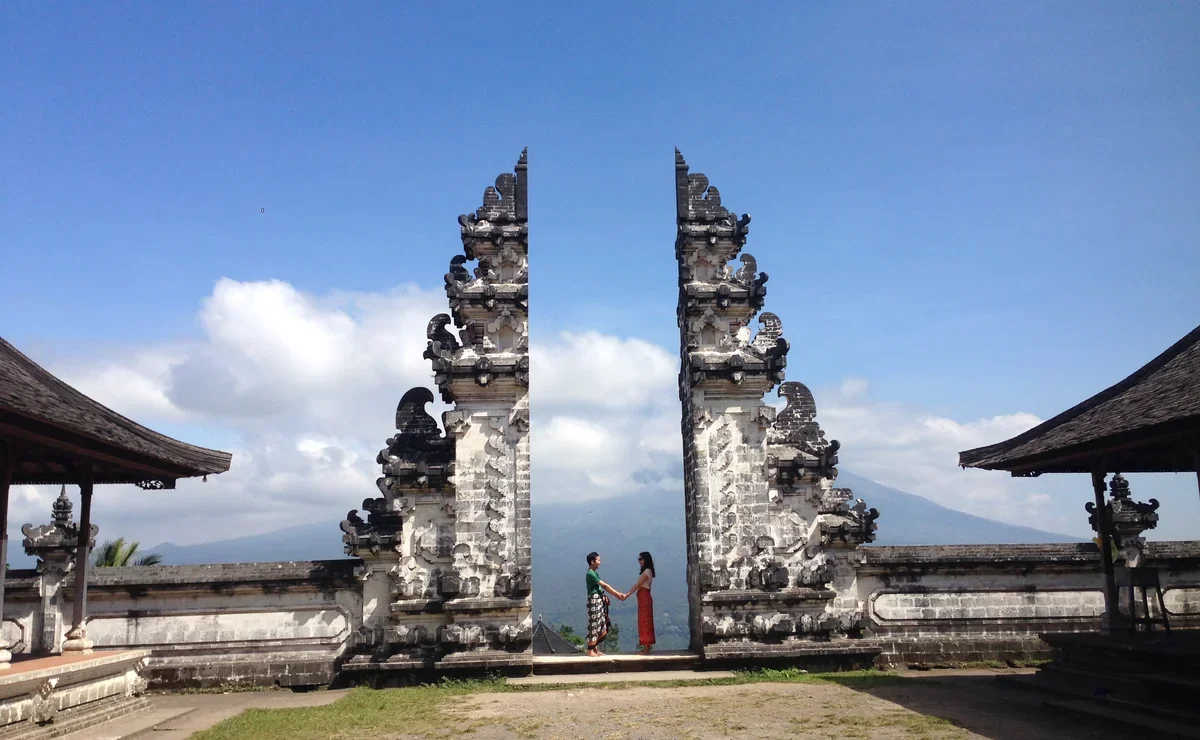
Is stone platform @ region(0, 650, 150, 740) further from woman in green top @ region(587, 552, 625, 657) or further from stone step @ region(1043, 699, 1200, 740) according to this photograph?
stone step @ region(1043, 699, 1200, 740)

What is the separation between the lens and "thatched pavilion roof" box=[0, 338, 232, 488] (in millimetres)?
9945

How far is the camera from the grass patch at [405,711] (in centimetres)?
1046

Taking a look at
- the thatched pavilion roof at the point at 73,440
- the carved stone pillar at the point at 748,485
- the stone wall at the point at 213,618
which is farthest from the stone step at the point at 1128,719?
the thatched pavilion roof at the point at 73,440

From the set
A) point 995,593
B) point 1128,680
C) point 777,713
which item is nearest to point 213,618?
point 777,713

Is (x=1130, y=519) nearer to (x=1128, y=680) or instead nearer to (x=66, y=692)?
(x=1128, y=680)

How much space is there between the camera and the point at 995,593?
15.0 meters

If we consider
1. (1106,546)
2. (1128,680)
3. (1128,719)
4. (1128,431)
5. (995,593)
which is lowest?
(1128,719)

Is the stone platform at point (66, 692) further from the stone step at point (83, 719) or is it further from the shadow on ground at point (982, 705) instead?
the shadow on ground at point (982, 705)

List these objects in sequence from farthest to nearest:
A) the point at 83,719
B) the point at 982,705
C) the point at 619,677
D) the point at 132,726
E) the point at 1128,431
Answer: the point at 619,677 → the point at 982,705 → the point at 132,726 → the point at 83,719 → the point at 1128,431

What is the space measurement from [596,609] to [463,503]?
2.90m

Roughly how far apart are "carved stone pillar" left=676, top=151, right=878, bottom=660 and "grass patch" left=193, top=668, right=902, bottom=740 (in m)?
A: 0.88

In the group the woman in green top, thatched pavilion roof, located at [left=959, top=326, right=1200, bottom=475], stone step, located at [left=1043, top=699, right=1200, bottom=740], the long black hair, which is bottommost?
stone step, located at [left=1043, top=699, right=1200, bottom=740]

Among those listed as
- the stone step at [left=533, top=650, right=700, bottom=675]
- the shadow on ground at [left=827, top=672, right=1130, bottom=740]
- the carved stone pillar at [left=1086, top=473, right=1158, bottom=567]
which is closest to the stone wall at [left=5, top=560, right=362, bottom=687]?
the stone step at [left=533, top=650, right=700, bottom=675]

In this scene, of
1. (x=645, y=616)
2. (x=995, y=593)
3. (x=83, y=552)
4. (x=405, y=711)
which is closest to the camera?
(x=405, y=711)
